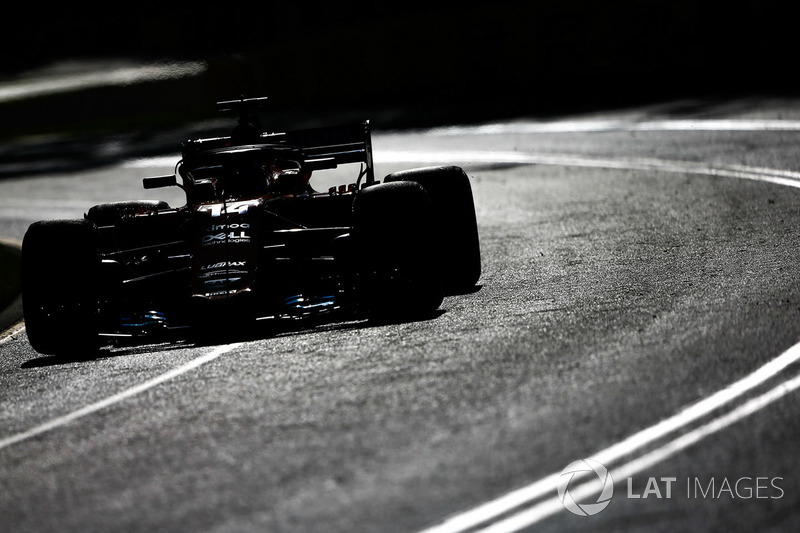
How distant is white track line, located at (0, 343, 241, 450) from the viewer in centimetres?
683

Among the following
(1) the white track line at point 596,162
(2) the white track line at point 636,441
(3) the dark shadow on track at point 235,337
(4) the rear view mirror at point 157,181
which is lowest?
(1) the white track line at point 596,162

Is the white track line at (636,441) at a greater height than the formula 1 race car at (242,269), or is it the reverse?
the formula 1 race car at (242,269)

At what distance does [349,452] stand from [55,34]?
5634 cm

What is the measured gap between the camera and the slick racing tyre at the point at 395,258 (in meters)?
8.96

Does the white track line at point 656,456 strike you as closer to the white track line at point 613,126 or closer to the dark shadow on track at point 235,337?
the dark shadow on track at point 235,337

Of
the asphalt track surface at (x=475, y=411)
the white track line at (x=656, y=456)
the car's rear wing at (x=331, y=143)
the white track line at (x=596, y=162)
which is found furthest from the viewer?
the white track line at (x=596, y=162)

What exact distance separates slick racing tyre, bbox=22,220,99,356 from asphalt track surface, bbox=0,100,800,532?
250 mm

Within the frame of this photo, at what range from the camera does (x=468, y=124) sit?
24453mm

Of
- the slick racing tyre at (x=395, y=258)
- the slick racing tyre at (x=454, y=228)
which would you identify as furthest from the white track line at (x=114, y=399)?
the slick racing tyre at (x=454, y=228)

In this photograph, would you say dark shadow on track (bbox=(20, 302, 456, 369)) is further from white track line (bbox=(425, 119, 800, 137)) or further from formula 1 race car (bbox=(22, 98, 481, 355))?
white track line (bbox=(425, 119, 800, 137))

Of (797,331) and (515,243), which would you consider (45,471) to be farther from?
(515,243)

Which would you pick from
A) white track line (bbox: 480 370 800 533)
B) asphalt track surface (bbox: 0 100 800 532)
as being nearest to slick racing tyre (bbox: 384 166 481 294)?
asphalt track surface (bbox: 0 100 800 532)

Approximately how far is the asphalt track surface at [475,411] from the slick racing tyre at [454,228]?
343mm

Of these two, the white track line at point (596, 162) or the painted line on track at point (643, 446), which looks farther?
the white track line at point (596, 162)
